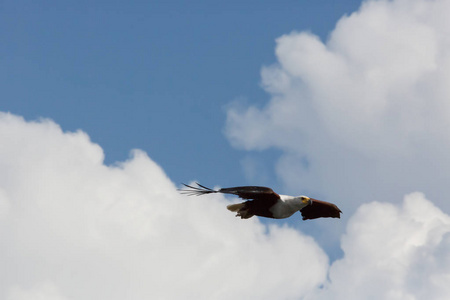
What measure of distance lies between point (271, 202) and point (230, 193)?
2616 mm

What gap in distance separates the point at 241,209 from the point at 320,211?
434 centimetres

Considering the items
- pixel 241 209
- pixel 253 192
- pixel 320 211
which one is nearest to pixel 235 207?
pixel 241 209

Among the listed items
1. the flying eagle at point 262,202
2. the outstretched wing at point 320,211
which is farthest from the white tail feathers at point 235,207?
the outstretched wing at point 320,211

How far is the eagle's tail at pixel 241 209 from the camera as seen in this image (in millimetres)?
26188

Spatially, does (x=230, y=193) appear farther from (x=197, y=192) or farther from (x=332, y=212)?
(x=332, y=212)

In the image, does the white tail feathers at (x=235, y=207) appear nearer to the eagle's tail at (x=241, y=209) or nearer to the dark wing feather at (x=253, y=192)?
the eagle's tail at (x=241, y=209)

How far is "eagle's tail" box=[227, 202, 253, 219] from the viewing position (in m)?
26.2

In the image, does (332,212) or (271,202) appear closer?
(271,202)

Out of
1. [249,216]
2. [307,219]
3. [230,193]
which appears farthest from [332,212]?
[230,193]

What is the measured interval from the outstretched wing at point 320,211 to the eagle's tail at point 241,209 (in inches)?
141

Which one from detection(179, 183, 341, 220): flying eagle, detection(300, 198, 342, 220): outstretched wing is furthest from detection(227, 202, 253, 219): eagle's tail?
detection(300, 198, 342, 220): outstretched wing

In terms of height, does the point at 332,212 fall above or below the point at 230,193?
above

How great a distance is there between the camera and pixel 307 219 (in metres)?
29.1

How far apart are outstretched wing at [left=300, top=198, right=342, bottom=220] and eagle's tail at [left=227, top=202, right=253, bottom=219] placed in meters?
3.58
